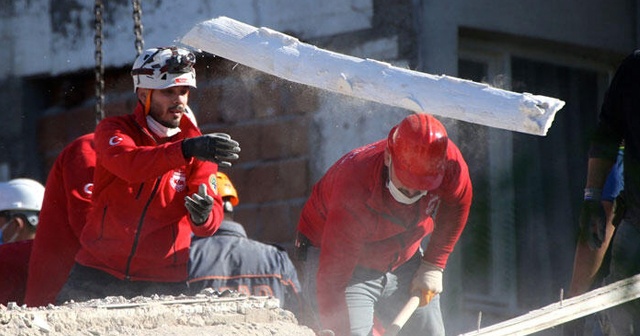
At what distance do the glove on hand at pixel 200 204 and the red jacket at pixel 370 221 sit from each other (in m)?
0.47

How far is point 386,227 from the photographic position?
5.56 metres

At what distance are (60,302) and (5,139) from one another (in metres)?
3.69

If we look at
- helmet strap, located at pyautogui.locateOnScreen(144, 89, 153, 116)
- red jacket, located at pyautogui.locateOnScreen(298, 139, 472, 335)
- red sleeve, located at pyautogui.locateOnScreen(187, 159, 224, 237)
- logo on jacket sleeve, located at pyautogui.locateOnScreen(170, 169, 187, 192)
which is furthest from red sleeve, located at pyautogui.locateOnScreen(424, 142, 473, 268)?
helmet strap, located at pyautogui.locateOnScreen(144, 89, 153, 116)

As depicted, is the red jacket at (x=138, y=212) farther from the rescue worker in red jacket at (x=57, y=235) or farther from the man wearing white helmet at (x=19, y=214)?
the man wearing white helmet at (x=19, y=214)

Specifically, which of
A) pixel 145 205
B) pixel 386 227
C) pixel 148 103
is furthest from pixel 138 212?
pixel 386 227

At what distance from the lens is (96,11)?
6.98 meters

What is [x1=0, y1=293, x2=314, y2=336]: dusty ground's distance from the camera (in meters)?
3.93

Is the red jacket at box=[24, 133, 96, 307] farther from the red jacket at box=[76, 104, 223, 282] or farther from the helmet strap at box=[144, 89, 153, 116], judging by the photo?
the helmet strap at box=[144, 89, 153, 116]

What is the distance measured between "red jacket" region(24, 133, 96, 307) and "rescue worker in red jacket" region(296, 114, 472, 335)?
100cm

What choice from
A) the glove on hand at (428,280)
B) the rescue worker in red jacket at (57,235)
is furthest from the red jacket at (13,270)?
the glove on hand at (428,280)

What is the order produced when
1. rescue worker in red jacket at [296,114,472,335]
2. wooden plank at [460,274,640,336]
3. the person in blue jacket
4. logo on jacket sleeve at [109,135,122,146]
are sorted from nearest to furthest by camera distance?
wooden plank at [460,274,640,336] < rescue worker in red jacket at [296,114,472,335] < logo on jacket sleeve at [109,135,122,146] < the person in blue jacket

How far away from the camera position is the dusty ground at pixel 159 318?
12.9ft

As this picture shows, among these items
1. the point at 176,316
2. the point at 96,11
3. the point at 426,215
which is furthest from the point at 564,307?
the point at 96,11

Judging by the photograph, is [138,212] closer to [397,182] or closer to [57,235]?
[57,235]
